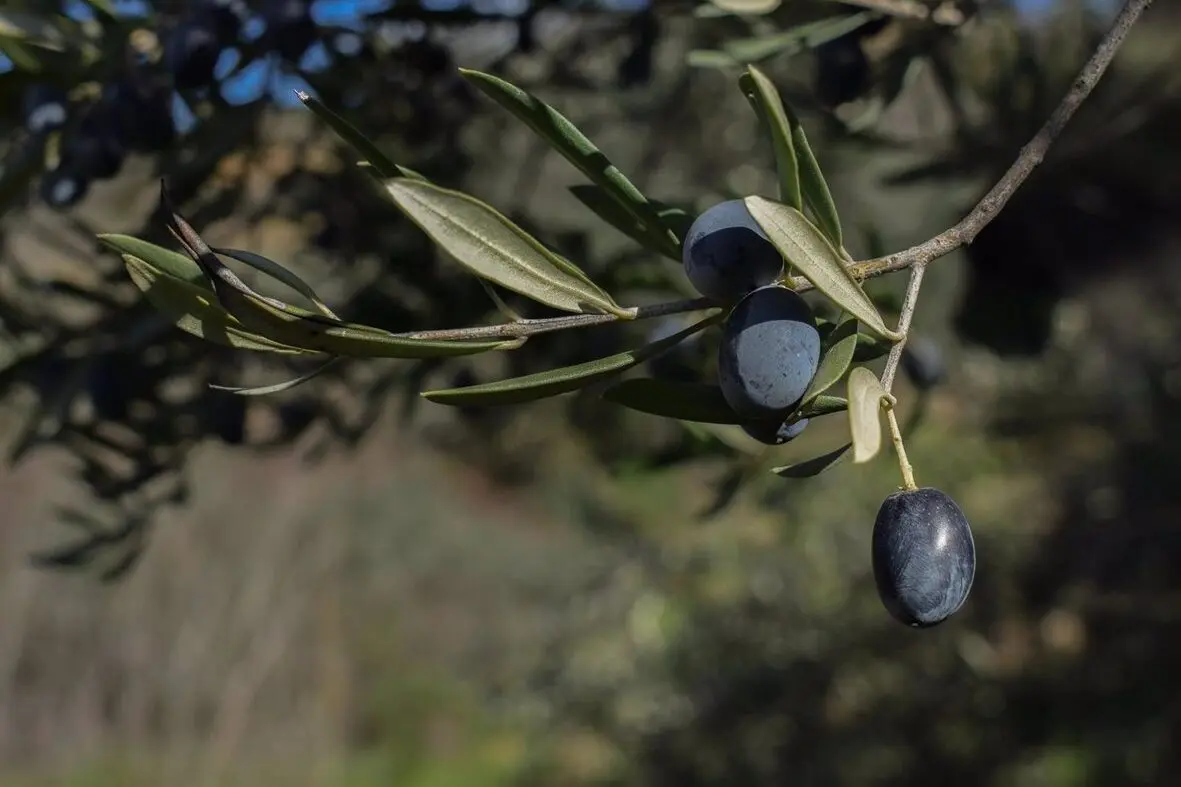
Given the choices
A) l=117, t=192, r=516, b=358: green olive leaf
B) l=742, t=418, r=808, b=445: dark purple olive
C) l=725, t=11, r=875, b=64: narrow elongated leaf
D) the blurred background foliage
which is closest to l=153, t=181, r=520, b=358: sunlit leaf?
l=117, t=192, r=516, b=358: green olive leaf

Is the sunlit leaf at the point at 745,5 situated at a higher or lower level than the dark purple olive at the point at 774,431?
higher

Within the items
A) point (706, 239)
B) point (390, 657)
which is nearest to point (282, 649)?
point (390, 657)

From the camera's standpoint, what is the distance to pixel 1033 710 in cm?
221

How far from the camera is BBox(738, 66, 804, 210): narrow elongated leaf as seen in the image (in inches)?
15.2

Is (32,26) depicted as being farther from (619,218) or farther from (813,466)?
(813,466)

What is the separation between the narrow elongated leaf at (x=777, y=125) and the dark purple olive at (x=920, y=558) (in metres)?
0.13

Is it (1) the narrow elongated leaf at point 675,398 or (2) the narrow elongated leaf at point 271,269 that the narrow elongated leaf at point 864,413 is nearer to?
(1) the narrow elongated leaf at point 675,398

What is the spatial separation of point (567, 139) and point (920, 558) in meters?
0.22

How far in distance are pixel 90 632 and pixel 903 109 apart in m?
4.21

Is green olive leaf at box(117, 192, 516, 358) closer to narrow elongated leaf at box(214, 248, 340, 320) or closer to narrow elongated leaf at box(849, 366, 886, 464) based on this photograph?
narrow elongated leaf at box(214, 248, 340, 320)

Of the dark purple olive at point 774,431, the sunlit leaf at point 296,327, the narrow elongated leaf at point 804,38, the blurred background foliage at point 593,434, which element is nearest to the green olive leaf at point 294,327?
the sunlit leaf at point 296,327

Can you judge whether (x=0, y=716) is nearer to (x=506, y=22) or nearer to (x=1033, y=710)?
(x=1033, y=710)

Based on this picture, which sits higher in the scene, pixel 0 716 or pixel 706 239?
pixel 0 716

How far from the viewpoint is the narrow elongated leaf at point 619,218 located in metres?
0.53
